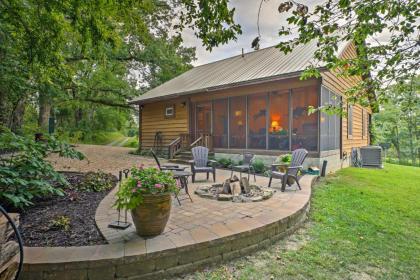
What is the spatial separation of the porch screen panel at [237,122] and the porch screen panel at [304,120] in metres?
1.83

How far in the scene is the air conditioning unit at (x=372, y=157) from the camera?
1062 centimetres

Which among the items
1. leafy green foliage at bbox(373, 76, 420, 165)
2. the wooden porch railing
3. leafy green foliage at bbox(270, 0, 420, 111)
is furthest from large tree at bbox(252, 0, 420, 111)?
leafy green foliage at bbox(373, 76, 420, 165)

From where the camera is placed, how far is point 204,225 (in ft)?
9.48

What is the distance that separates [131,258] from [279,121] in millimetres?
7134

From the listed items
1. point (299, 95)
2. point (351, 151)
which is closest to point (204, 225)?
point (299, 95)

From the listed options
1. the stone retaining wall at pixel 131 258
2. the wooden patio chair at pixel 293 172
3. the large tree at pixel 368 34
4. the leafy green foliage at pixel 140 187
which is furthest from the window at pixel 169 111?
the stone retaining wall at pixel 131 258

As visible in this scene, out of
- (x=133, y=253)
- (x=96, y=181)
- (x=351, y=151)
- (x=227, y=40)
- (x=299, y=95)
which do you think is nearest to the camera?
(x=133, y=253)

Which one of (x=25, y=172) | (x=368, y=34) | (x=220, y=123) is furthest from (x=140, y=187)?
(x=220, y=123)

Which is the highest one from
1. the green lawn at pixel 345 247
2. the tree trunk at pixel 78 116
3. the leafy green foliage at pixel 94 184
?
the tree trunk at pixel 78 116

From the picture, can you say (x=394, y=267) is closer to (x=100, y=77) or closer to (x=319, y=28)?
(x=319, y=28)

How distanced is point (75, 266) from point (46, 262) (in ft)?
0.74

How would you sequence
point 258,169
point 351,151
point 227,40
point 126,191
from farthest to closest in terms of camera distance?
point 351,151
point 258,169
point 227,40
point 126,191

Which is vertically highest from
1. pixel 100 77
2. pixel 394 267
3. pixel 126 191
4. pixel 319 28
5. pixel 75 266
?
pixel 100 77

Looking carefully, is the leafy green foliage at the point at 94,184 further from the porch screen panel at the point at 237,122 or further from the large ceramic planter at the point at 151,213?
the porch screen panel at the point at 237,122
